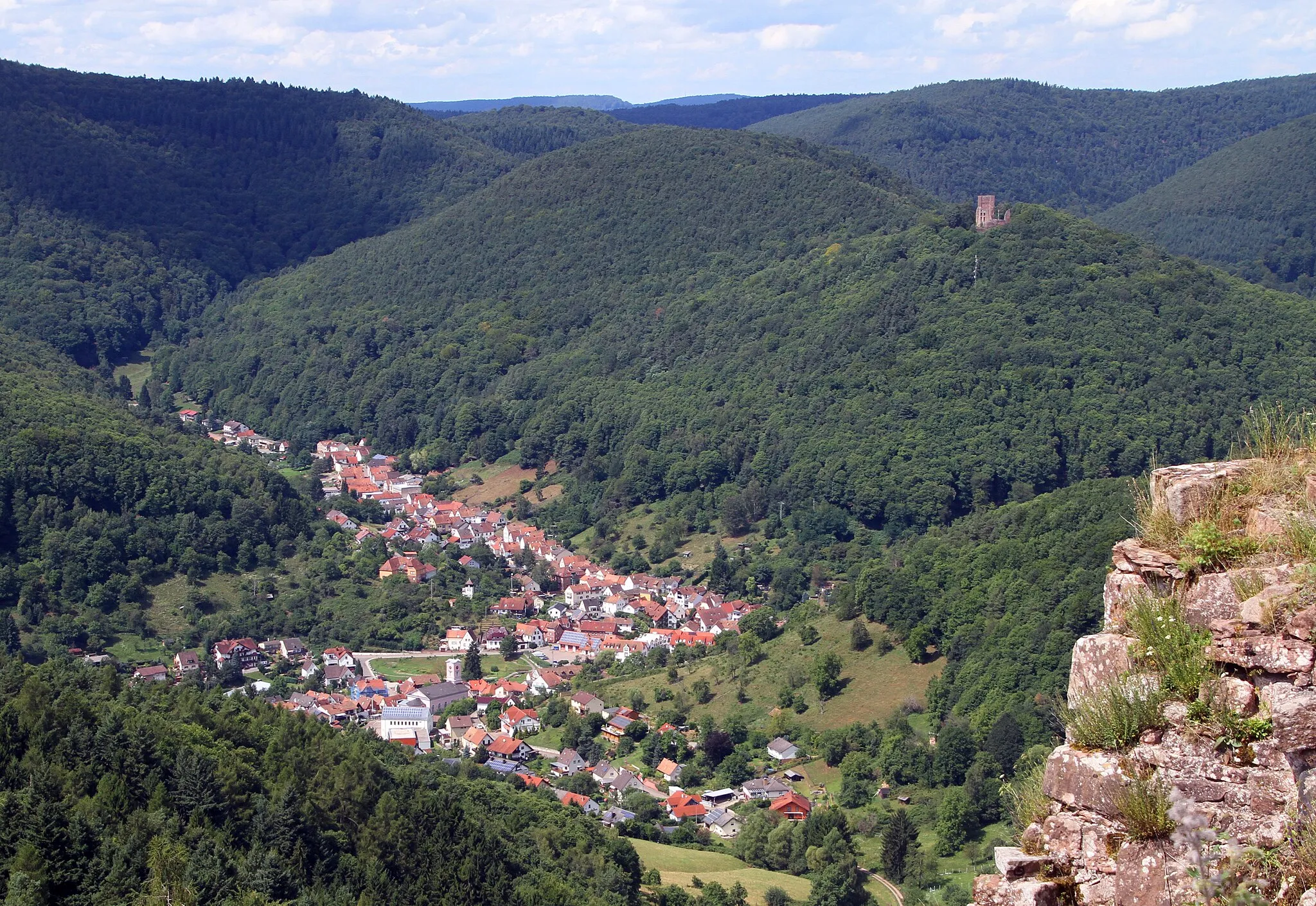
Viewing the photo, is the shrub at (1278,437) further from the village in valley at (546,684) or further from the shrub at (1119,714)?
the village in valley at (546,684)

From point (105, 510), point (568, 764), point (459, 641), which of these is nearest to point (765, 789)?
point (568, 764)

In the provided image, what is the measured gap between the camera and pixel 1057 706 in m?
8.28

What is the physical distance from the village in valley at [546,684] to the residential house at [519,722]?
0.27ft

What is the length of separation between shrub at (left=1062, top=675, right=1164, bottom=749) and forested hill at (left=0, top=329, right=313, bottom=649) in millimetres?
64963

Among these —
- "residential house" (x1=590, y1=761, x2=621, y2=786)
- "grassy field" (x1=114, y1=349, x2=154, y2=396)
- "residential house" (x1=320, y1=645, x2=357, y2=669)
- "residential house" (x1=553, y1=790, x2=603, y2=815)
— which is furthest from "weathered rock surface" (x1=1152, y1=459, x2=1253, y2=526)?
"grassy field" (x1=114, y1=349, x2=154, y2=396)

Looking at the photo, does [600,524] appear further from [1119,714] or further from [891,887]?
[1119,714]

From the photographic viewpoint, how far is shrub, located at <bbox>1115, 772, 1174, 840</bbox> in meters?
7.24

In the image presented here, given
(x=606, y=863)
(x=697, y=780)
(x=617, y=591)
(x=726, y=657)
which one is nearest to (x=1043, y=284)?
(x=617, y=591)

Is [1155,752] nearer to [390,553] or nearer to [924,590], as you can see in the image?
[924,590]

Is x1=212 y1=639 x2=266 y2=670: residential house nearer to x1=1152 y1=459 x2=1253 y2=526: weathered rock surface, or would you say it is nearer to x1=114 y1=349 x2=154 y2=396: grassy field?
x1=1152 y1=459 x2=1253 y2=526: weathered rock surface

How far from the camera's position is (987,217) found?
113250 millimetres

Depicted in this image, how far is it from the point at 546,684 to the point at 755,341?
5406cm

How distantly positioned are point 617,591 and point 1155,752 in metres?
73.3

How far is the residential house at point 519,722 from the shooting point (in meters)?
58.7
